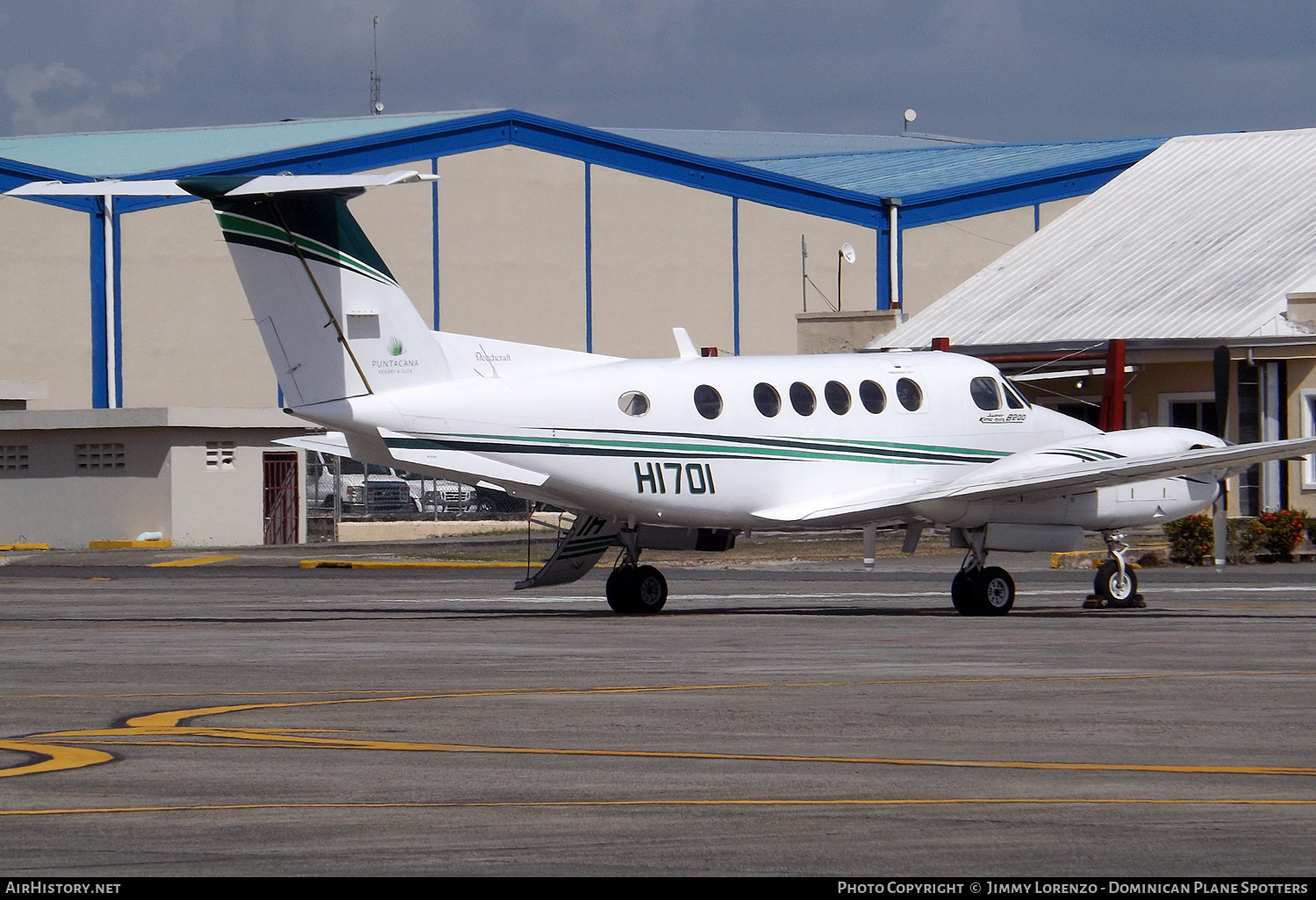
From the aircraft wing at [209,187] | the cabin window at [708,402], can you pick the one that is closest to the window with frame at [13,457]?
the aircraft wing at [209,187]

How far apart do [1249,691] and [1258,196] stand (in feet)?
102

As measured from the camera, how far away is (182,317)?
47.7 metres

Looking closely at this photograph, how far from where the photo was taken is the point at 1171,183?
4409 cm

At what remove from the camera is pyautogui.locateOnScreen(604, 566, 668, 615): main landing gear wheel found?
21266 millimetres

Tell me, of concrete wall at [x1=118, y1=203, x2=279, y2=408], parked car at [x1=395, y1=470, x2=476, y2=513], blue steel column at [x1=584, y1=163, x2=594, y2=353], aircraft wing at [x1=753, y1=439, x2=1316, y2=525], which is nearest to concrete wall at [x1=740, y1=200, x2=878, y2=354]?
blue steel column at [x1=584, y1=163, x2=594, y2=353]

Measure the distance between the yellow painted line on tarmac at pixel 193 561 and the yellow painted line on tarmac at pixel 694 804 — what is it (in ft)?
88.9

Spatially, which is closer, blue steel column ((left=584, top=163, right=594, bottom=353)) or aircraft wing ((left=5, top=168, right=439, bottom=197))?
aircraft wing ((left=5, top=168, right=439, bottom=197))

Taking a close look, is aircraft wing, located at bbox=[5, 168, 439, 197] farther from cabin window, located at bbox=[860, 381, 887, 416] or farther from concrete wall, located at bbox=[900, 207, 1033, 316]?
concrete wall, located at bbox=[900, 207, 1033, 316]

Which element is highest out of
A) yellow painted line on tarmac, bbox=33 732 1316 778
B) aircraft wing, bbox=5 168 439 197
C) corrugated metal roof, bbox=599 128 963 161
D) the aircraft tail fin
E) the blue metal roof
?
corrugated metal roof, bbox=599 128 963 161

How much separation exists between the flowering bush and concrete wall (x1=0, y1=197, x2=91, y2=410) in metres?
32.0

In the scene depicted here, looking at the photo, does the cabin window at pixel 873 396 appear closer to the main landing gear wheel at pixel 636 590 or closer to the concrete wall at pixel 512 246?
the main landing gear wheel at pixel 636 590

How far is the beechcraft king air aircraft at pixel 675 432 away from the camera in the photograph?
18.8 m

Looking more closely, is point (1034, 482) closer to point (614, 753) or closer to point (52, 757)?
point (614, 753)

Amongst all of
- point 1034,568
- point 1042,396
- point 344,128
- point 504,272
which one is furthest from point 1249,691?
point 344,128
